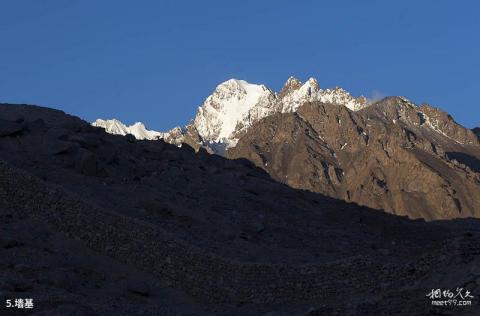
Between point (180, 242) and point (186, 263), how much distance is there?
92 centimetres

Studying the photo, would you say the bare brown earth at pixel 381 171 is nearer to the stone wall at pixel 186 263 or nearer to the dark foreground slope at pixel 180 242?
the dark foreground slope at pixel 180 242

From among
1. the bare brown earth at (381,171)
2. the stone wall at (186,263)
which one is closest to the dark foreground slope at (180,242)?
the stone wall at (186,263)

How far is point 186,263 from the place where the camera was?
30.8 m

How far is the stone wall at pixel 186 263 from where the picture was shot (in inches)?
1093

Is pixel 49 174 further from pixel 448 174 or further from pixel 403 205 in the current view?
pixel 448 174

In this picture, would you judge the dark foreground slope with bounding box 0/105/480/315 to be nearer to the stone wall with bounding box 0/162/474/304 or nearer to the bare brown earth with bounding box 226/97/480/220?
the stone wall with bounding box 0/162/474/304

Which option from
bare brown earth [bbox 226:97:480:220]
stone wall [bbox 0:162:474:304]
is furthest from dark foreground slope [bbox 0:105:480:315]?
bare brown earth [bbox 226:97:480:220]

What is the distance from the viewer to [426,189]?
16225 centimetres

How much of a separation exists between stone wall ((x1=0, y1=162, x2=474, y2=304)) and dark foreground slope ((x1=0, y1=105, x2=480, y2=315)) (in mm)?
38

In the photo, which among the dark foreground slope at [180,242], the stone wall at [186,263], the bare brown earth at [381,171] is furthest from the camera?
the bare brown earth at [381,171]

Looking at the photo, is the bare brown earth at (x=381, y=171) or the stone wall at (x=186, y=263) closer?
the stone wall at (x=186, y=263)

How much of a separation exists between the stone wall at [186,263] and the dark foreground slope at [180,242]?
0.04 m

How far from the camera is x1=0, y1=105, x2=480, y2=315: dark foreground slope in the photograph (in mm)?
24594

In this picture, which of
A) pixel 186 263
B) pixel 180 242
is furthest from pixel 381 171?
pixel 186 263
